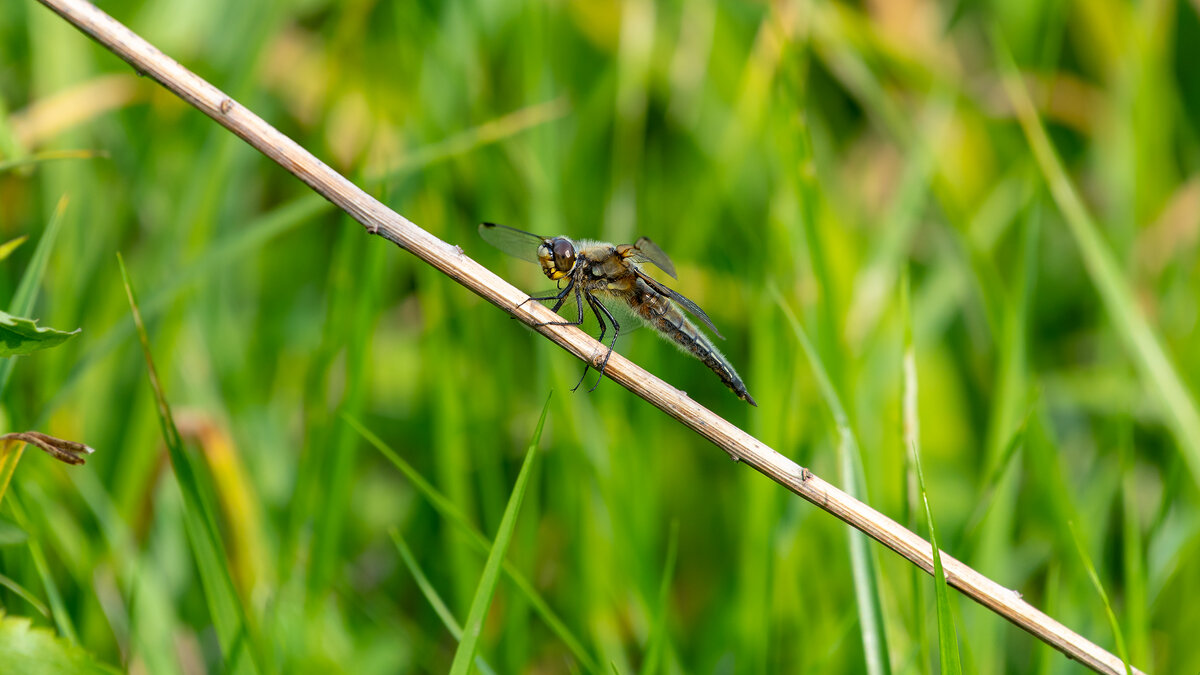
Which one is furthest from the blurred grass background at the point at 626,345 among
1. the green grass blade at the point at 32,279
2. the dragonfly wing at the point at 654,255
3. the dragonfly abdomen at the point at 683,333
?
the dragonfly wing at the point at 654,255

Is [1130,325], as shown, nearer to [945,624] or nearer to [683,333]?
Answer: [683,333]

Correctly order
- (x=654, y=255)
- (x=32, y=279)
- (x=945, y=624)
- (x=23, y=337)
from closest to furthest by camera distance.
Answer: (x=23, y=337) < (x=945, y=624) < (x=32, y=279) < (x=654, y=255)

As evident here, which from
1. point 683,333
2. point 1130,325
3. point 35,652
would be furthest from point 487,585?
point 1130,325

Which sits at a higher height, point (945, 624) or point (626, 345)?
point (626, 345)

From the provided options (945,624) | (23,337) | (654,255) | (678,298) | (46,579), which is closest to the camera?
(23,337)

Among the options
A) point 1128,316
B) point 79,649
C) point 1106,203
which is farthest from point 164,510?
point 1106,203

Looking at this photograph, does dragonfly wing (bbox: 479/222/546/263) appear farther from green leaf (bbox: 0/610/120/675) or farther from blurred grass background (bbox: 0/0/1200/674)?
green leaf (bbox: 0/610/120/675)
